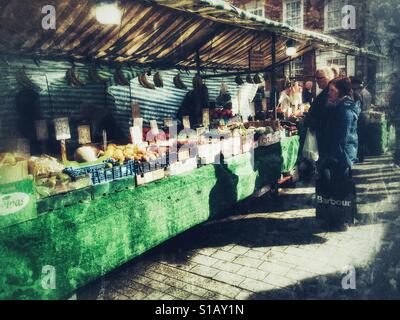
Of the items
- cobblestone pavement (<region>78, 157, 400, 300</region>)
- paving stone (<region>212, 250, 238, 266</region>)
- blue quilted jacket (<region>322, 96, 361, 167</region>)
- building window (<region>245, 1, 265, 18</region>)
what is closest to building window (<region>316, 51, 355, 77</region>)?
building window (<region>245, 1, 265, 18</region>)

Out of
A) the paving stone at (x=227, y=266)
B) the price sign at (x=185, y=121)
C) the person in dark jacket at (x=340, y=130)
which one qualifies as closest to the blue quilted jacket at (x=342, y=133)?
the person in dark jacket at (x=340, y=130)

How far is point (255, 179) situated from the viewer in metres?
7.02

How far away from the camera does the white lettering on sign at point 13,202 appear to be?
322cm

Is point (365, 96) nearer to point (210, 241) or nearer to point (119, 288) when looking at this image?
point (210, 241)

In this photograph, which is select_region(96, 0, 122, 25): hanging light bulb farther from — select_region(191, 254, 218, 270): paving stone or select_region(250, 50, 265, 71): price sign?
select_region(250, 50, 265, 71): price sign

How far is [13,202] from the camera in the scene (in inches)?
130

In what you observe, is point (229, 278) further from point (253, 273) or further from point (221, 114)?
point (221, 114)

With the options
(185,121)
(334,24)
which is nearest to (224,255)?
(185,121)

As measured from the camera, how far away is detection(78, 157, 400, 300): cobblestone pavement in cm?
434

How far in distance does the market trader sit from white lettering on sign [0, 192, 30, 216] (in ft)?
15.8

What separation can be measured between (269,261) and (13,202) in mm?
3597

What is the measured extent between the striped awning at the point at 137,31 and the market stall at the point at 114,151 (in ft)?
0.12

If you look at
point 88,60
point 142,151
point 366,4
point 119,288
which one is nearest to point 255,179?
point 142,151
